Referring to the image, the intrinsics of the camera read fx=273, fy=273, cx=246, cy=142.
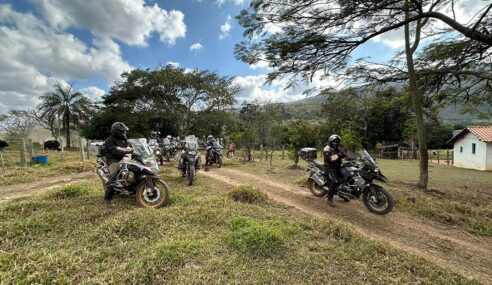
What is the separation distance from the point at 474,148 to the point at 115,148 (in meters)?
26.5

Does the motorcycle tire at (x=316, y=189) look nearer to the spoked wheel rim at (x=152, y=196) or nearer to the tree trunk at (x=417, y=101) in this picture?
the spoked wheel rim at (x=152, y=196)

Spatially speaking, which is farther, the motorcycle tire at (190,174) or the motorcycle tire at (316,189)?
the motorcycle tire at (190,174)

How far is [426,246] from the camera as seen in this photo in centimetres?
379

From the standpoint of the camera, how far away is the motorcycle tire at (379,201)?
4988 millimetres

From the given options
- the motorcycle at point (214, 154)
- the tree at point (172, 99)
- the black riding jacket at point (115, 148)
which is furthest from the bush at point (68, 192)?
the tree at point (172, 99)

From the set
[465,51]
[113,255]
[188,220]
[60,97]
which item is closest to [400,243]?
[188,220]

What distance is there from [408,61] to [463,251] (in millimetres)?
6440

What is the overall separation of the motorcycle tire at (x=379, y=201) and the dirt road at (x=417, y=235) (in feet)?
0.39

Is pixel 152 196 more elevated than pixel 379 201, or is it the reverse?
pixel 152 196

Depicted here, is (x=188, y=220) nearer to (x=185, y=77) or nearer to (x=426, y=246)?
(x=426, y=246)

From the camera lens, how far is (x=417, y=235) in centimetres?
420

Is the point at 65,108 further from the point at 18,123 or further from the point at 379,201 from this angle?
the point at 379,201

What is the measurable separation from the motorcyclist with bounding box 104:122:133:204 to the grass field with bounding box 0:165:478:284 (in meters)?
0.40

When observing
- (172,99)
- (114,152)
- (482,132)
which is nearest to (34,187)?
(114,152)
